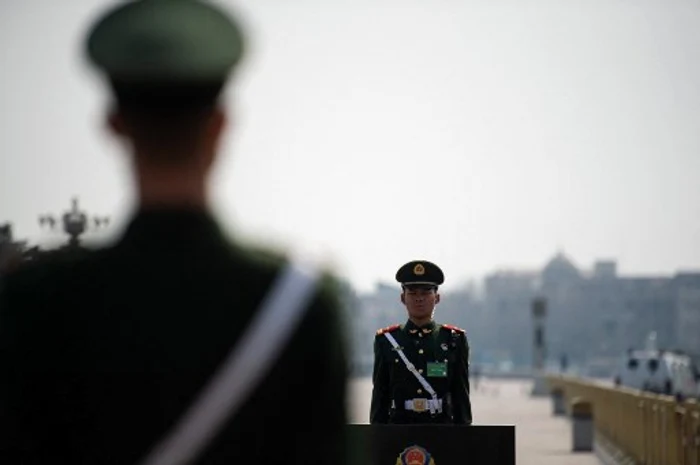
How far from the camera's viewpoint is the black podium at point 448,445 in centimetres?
566

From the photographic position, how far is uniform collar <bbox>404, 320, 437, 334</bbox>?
28.2ft

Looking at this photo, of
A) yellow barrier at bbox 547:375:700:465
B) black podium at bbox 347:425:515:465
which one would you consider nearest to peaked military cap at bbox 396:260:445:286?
black podium at bbox 347:425:515:465

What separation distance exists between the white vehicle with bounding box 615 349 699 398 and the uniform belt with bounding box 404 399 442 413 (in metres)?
38.8

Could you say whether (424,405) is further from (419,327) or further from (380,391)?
(419,327)

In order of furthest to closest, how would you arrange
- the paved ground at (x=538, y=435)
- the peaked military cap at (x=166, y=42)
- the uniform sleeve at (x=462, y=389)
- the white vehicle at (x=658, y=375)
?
1. the white vehicle at (x=658, y=375)
2. the paved ground at (x=538, y=435)
3. the uniform sleeve at (x=462, y=389)
4. the peaked military cap at (x=166, y=42)

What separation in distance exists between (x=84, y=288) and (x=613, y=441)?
22966 millimetres

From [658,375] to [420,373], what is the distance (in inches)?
1647

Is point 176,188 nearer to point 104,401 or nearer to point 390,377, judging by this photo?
point 104,401

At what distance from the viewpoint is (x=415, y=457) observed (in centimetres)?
576

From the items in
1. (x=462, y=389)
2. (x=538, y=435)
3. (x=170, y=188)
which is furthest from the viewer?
(x=538, y=435)

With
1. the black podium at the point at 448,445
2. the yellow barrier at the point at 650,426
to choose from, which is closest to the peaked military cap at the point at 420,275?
the black podium at the point at 448,445

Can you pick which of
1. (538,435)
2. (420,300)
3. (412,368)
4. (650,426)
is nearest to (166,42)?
(412,368)

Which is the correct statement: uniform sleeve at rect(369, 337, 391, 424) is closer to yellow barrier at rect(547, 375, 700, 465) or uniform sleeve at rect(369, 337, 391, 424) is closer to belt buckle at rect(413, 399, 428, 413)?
belt buckle at rect(413, 399, 428, 413)

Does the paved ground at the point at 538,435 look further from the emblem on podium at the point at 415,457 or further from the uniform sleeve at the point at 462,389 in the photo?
the emblem on podium at the point at 415,457
